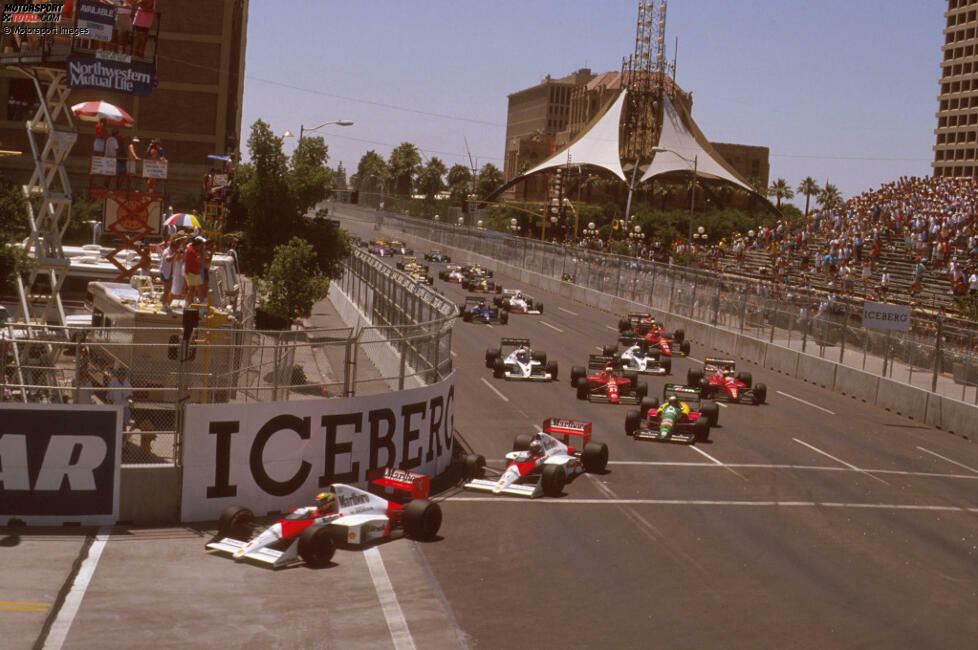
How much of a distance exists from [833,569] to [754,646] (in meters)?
4.19

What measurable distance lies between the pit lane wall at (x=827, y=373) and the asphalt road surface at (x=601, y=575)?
7.13m

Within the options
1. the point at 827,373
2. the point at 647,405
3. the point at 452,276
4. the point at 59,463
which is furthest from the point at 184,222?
the point at 452,276

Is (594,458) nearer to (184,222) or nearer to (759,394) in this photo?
(184,222)

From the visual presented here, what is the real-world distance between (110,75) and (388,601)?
17.3 m

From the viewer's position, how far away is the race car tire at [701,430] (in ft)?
89.3

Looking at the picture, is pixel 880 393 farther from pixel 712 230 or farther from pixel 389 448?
pixel 712 230

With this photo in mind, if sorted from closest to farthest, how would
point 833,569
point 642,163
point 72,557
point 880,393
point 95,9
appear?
1. point 72,557
2. point 833,569
3. point 95,9
4. point 880,393
5. point 642,163

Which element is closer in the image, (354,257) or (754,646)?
(754,646)

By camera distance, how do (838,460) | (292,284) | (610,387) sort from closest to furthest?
(838,460), (610,387), (292,284)

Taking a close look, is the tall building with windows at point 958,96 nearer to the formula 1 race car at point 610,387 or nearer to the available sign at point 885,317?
the available sign at point 885,317

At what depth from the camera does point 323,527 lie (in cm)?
1642

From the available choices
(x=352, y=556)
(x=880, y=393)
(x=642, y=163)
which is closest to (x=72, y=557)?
(x=352, y=556)

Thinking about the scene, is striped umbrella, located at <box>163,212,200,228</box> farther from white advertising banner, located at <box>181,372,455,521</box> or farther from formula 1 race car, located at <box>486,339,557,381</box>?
formula 1 race car, located at <box>486,339,557,381</box>

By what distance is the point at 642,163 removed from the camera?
5030 inches
